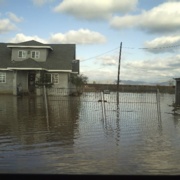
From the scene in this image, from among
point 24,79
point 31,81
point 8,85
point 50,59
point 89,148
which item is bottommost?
point 89,148

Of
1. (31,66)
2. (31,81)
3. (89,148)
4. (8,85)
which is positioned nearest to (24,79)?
(31,81)

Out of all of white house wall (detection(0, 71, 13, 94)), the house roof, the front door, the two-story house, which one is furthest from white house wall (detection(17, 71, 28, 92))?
the house roof

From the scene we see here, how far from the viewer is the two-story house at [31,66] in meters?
40.1

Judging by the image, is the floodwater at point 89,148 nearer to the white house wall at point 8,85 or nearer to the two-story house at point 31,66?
the two-story house at point 31,66

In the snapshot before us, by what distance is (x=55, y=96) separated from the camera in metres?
31.2

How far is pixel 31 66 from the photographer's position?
39188 mm

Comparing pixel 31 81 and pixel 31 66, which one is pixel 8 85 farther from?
pixel 31 66

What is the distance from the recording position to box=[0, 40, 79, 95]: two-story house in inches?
1577

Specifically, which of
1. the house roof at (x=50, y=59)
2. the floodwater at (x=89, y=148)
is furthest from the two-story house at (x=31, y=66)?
the floodwater at (x=89, y=148)

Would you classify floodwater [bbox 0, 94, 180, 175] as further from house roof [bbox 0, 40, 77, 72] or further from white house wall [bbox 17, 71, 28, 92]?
white house wall [bbox 17, 71, 28, 92]

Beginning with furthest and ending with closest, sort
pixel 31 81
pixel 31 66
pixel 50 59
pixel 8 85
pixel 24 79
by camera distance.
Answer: pixel 50 59 < pixel 31 81 < pixel 24 79 < pixel 8 85 < pixel 31 66

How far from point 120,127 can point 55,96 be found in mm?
18301

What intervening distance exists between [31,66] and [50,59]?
4.14m
